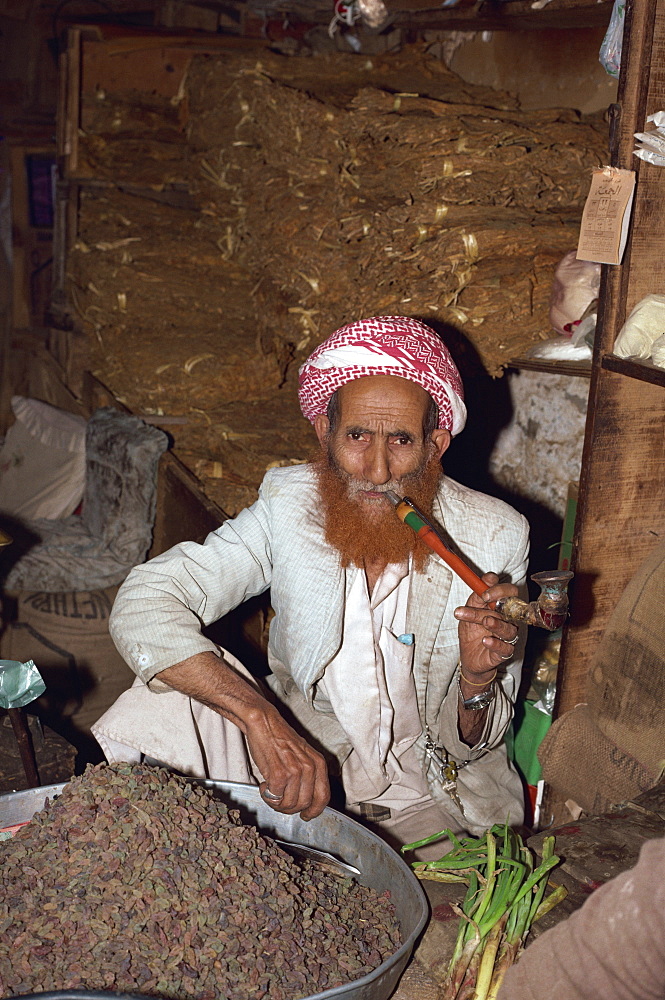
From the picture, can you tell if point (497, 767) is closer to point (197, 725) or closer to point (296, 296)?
point (197, 725)

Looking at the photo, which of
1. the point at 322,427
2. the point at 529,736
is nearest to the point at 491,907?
the point at 322,427

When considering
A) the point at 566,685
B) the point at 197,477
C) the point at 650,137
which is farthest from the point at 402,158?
the point at 566,685

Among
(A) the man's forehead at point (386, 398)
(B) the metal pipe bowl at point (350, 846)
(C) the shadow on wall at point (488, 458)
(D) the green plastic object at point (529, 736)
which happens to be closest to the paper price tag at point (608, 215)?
(A) the man's forehead at point (386, 398)

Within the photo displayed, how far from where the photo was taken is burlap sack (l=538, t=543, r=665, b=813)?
84.3 inches

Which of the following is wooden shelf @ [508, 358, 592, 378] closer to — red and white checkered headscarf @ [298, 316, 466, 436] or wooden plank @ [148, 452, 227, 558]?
red and white checkered headscarf @ [298, 316, 466, 436]

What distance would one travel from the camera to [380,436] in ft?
7.31

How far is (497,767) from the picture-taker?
232cm

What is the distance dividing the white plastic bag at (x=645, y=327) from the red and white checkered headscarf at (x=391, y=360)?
46 centimetres

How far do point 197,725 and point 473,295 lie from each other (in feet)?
6.21

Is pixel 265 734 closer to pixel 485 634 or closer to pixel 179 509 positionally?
pixel 485 634

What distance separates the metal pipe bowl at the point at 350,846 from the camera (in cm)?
135

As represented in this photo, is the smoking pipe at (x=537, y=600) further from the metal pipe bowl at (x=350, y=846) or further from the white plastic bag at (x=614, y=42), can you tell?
the white plastic bag at (x=614, y=42)

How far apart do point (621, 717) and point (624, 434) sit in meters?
0.75

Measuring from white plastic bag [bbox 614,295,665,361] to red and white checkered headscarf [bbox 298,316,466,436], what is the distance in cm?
46
